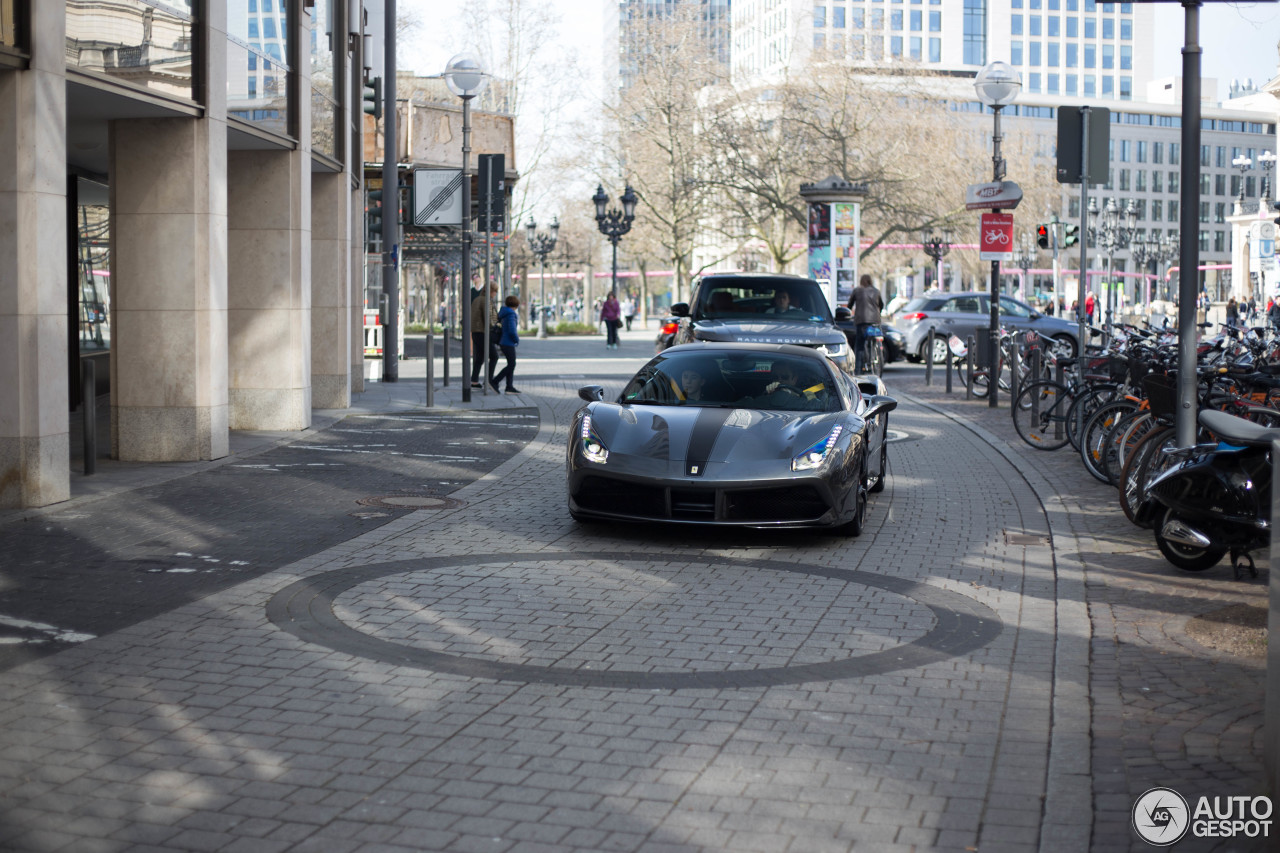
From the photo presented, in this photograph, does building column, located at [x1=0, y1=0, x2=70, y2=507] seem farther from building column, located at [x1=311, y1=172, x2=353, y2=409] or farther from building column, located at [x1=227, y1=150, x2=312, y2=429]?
building column, located at [x1=311, y1=172, x2=353, y2=409]

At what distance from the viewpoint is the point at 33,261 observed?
9836mm

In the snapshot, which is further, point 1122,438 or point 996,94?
point 996,94

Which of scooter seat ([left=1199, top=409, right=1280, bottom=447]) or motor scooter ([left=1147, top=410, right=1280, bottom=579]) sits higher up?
scooter seat ([left=1199, top=409, right=1280, bottom=447])

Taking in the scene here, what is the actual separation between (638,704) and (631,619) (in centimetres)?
149

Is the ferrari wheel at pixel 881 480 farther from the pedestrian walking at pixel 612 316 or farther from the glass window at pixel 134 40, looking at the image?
the pedestrian walking at pixel 612 316

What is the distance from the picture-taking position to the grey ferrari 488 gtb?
883cm

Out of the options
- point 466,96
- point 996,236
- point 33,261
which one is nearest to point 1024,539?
point 33,261

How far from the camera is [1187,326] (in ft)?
30.1

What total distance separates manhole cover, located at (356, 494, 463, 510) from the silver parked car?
769 inches

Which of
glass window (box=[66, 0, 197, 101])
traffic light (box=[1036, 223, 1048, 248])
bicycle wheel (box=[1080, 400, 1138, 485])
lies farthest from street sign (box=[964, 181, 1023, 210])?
glass window (box=[66, 0, 197, 101])

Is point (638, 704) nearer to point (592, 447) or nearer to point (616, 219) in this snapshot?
point (592, 447)

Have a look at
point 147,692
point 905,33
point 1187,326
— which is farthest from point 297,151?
point 905,33

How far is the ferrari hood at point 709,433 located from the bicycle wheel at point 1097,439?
10.1 feet

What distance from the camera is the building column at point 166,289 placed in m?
12.8
